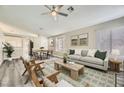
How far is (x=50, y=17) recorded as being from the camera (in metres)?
1.78

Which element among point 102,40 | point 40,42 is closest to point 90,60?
point 102,40

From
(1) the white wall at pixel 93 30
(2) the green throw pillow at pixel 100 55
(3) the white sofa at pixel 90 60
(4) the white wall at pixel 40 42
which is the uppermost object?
(1) the white wall at pixel 93 30

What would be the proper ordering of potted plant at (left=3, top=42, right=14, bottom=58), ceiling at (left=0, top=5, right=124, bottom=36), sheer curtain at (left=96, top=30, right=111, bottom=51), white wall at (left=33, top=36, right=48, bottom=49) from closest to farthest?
ceiling at (left=0, top=5, right=124, bottom=36), potted plant at (left=3, top=42, right=14, bottom=58), white wall at (left=33, top=36, right=48, bottom=49), sheer curtain at (left=96, top=30, right=111, bottom=51)

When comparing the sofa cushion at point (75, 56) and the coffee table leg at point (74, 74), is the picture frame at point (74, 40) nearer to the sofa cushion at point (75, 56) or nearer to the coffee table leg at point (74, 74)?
the sofa cushion at point (75, 56)

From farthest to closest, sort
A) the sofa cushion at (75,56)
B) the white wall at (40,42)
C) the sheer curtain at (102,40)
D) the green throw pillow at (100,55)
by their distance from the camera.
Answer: the green throw pillow at (100,55)
the sofa cushion at (75,56)
the sheer curtain at (102,40)
the white wall at (40,42)

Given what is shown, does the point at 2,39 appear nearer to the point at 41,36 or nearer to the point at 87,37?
the point at 41,36

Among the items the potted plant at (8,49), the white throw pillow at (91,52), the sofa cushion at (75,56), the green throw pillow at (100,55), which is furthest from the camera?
the green throw pillow at (100,55)

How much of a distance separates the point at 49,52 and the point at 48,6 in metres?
1.05

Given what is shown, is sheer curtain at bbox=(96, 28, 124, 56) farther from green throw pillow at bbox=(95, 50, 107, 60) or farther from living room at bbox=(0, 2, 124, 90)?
green throw pillow at bbox=(95, 50, 107, 60)

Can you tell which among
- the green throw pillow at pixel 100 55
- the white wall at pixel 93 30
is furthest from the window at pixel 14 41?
the green throw pillow at pixel 100 55

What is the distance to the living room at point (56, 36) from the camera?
1.61 metres

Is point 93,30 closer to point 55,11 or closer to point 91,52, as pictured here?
point 91,52

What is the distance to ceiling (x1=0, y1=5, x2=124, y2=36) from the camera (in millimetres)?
1542

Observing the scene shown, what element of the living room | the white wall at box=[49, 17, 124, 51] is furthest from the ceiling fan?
the white wall at box=[49, 17, 124, 51]
